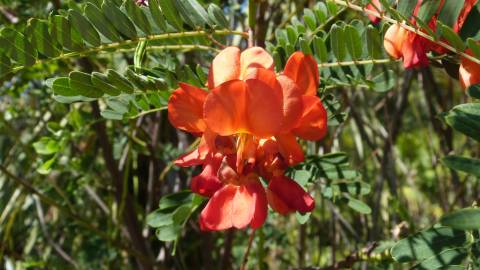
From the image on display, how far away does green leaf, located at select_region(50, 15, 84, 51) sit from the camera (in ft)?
2.43

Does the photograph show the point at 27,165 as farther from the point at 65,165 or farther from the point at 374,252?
the point at 374,252

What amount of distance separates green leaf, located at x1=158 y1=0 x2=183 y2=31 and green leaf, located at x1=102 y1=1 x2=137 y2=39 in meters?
0.04

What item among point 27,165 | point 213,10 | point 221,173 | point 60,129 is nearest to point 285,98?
point 221,173

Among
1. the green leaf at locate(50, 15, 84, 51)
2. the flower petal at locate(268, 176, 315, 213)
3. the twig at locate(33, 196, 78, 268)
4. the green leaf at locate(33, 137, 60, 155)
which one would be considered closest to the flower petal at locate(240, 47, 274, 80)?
the flower petal at locate(268, 176, 315, 213)

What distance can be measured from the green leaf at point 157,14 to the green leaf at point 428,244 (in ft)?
1.26

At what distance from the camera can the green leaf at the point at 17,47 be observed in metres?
0.74

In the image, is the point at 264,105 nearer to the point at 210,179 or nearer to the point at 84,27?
the point at 210,179

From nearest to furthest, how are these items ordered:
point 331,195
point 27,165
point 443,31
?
point 443,31
point 331,195
point 27,165

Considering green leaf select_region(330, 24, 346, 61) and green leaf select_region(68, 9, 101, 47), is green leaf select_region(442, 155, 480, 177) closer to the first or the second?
green leaf select_region(330, 24, 346, 61)

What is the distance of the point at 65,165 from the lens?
1.39m

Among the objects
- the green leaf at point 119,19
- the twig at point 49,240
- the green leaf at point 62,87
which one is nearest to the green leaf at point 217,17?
the green leaf at point 119,19

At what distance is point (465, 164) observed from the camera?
0.53m

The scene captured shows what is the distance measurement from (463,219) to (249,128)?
8.8 inches

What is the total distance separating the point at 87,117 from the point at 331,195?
1.74ft
